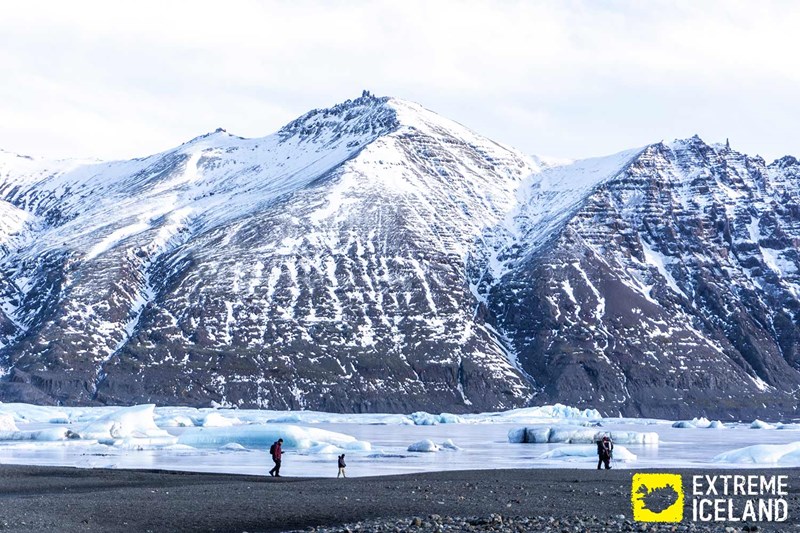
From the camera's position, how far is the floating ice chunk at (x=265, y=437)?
10050 cm

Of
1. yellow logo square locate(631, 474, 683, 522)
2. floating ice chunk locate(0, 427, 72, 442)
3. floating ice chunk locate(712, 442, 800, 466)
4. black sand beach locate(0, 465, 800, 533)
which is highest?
floating ice chunk locate(712, 442, 800, 466)

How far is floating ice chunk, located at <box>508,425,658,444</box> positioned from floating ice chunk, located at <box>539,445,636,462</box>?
81.0 ft

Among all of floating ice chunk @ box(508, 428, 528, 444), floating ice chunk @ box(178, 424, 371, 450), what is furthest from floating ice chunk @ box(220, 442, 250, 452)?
floating ice chunk @ box(508, 428, 528, 444)

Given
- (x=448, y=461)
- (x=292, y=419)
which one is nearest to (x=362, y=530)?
(x=448, y=461)

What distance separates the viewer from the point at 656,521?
140 ft

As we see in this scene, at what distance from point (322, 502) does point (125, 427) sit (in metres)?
69.9

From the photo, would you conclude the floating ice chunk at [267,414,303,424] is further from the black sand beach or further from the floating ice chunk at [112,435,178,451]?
the black sand beach

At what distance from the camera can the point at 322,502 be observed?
49.6 m

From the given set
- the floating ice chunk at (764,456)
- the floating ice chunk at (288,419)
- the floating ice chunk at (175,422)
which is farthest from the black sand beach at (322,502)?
the floating ice chunk at (288,419)

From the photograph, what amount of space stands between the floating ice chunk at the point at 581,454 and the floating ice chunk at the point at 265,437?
1907 centimetres

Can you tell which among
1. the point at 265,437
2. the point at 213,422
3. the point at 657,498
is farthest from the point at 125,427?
the point at 657,498

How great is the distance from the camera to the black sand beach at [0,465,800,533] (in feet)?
137

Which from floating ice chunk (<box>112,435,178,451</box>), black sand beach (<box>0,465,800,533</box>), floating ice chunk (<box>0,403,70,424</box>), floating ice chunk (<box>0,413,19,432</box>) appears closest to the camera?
black sand beach (<box>0,465,800,533</box>)

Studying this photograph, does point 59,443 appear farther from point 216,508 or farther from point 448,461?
point 216,508
